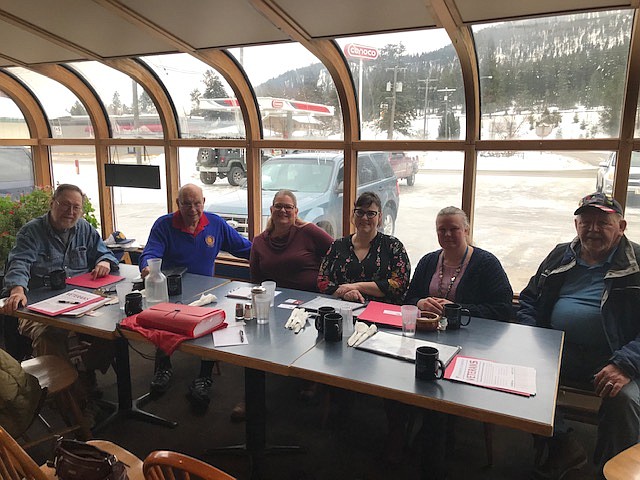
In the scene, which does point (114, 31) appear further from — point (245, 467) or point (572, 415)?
point (572, 415)

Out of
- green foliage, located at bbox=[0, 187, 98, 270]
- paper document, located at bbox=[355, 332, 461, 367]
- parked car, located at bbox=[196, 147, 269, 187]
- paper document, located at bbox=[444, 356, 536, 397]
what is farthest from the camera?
parked car, located at bbox=[196, 147, 269, 187]

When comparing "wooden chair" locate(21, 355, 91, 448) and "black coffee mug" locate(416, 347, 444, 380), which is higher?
"black coffee mug" locate(416, 347, 444, 380)

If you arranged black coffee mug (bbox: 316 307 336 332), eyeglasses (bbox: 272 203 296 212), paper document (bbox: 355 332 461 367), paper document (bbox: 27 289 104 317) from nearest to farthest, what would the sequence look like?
paper document (bbox: 355 332 461 367)
black coffee mug (bbox: 316 307 336 332)
paper document (bbox: 27 289 104 317)
eyeglasses (bbox: 272 203 296 212)

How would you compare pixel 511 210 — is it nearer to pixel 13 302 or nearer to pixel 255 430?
pixel 255 430

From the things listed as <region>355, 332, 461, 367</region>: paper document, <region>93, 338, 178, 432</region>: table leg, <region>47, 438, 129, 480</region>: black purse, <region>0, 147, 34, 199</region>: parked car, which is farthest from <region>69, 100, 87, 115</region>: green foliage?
<region>47, 438, 129, 480</region>: black purse

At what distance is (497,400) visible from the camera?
164 centimetres

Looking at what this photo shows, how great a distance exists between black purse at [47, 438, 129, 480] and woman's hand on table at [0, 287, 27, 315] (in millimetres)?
1488

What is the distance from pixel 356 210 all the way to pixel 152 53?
2.19m

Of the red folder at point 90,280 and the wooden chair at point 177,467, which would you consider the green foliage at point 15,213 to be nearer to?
the red folder at point 90,280

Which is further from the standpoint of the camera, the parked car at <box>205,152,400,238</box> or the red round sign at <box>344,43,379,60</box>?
the parked car at <box>205,152,400,238</box>

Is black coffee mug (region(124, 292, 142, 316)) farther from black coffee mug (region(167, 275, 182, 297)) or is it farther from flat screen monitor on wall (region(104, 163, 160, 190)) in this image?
flat screen monitor on wall (region(104, 163, 160, 190))

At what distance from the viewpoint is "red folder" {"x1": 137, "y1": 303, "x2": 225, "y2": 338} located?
221 centimetres

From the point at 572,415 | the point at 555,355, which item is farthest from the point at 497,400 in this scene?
the point at 572,415

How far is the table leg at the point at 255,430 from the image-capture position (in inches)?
95.5
